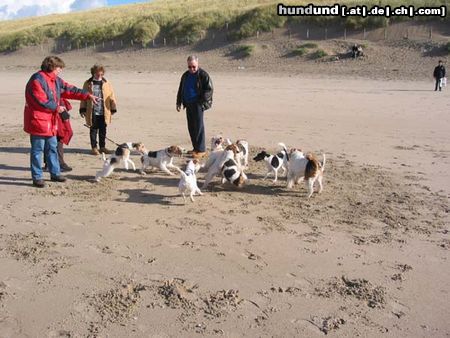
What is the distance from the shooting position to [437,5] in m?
33.1

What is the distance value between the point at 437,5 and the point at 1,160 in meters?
32.2

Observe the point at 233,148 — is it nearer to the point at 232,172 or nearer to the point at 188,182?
the point at 232,172

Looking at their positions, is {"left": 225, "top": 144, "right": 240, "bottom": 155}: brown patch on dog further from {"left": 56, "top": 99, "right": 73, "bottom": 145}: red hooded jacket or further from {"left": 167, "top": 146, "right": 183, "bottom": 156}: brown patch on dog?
{"left": 56, "top": 99, "right": 73, "bottom": 145}: red hooded jacket

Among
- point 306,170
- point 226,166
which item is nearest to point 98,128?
point 226,166

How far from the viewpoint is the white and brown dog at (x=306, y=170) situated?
22.7 ft

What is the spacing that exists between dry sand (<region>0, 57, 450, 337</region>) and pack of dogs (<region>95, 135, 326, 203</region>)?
0.19 m

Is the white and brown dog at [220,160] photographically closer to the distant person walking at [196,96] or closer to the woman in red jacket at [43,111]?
the distant person walking at [196,96]

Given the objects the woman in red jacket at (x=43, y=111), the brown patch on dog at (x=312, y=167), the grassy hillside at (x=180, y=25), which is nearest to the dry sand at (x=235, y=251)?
the brown patch on dog at (x=312, y=167)

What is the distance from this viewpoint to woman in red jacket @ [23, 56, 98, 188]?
6.95 metres

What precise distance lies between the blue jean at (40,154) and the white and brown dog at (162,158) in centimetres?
142

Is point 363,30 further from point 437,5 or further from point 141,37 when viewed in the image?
point 141,37

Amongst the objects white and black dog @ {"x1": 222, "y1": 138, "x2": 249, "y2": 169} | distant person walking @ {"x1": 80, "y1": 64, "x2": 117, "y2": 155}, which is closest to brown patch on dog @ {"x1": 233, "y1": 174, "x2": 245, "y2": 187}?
white and black dog @ {"x1": 222, "y1": 138, "x2": 249, "y2": 169}

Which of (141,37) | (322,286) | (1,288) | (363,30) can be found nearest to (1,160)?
(1,288)

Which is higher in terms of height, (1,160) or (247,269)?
(1,160)
